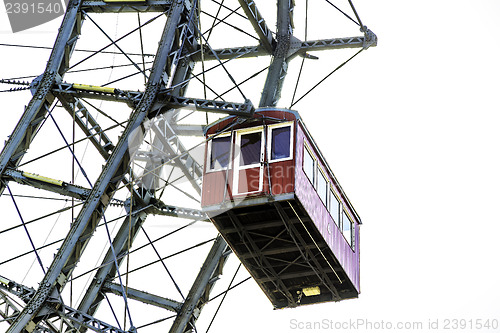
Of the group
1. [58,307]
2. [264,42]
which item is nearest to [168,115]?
[264,42]

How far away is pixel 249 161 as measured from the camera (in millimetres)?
25312

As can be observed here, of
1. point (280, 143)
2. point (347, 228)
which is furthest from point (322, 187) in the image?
point (347, 228)

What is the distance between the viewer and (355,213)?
29906 mm

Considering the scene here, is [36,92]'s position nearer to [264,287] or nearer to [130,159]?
[130,159]

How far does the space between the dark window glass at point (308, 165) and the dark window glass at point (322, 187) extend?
1.99 feet

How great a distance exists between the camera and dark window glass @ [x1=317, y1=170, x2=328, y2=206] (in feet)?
87.2

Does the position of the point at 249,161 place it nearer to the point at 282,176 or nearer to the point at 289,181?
the point at 282,176

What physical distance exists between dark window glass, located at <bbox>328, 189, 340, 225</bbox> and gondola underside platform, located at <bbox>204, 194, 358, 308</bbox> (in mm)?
1134

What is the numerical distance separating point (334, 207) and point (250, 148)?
3.27m

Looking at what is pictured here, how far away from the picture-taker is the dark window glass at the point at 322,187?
1047 inches

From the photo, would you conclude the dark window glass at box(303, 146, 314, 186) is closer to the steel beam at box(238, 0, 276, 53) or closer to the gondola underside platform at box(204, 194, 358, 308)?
the gondola underside platform at box(204, 194, 358, 308)

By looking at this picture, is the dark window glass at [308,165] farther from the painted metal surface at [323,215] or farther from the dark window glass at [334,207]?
the dark window glass at [334,207]

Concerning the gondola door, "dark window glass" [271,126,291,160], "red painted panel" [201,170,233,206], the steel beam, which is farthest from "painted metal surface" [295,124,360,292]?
the steel beam

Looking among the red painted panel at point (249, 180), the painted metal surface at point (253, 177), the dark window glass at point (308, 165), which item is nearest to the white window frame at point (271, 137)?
the painted metal surface at point (253, 177)
